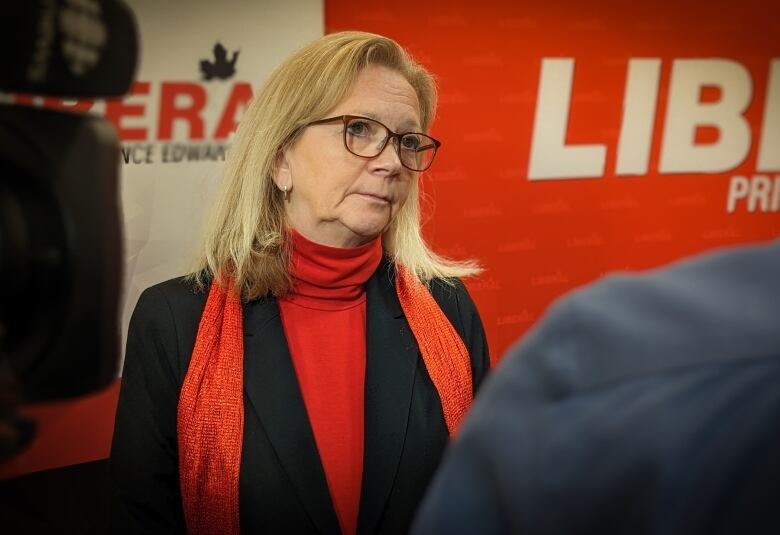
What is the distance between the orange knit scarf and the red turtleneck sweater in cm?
12

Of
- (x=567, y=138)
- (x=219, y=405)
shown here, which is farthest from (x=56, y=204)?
(x=567, y=138)

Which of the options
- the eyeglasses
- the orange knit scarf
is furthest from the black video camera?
the eyeglasses

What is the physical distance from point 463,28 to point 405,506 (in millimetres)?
1776

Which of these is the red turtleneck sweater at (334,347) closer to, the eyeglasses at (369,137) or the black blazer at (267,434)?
the black blazer at (267,434)

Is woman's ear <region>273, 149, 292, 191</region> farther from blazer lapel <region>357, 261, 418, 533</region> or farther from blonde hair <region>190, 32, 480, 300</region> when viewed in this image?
blazer lapel <region>357, 261, 418, 533</region>

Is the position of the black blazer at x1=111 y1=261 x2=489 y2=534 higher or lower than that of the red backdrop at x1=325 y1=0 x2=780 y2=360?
lower

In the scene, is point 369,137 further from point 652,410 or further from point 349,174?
point 652,410

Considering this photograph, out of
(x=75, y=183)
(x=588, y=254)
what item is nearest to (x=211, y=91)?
(x=588, y=254)

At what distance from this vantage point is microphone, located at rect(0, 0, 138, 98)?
0.63 metres

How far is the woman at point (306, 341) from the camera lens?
1522mm

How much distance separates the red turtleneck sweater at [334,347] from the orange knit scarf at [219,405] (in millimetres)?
123

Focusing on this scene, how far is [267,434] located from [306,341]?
0.73 ft

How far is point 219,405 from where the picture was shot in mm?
1536

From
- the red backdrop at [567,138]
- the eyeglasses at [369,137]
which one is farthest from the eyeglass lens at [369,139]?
the red backdrop at [567,138]
